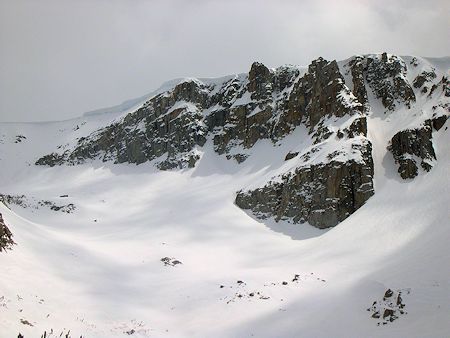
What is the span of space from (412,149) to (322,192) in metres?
13.2

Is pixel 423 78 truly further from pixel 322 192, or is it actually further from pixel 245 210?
pixel 245 210

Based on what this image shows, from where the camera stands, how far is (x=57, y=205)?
197ft

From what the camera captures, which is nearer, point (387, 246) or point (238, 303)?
point (238, 303)

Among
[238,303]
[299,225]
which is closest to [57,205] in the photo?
[299,225]

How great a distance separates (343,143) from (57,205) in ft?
142

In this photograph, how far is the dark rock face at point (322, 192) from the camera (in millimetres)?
49188

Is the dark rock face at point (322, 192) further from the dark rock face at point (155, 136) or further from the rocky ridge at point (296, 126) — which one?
the dark rock face at point (155, 136)

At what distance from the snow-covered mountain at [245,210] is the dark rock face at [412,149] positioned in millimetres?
200

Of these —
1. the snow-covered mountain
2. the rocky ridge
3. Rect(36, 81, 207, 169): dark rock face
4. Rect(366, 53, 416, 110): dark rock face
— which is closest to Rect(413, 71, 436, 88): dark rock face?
the rocky ridge

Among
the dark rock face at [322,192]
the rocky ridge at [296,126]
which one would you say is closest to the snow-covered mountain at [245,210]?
the dark rock face at [322,192]

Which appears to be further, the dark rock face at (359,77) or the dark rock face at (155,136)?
the dark rock face at (155,136)

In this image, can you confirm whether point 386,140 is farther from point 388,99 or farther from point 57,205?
point 57,205

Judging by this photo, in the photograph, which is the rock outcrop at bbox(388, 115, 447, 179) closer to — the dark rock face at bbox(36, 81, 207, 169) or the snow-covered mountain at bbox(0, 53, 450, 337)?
the snow-covered mountain at bbox(0, 53, 450, 337)

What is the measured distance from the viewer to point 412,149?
169ft
